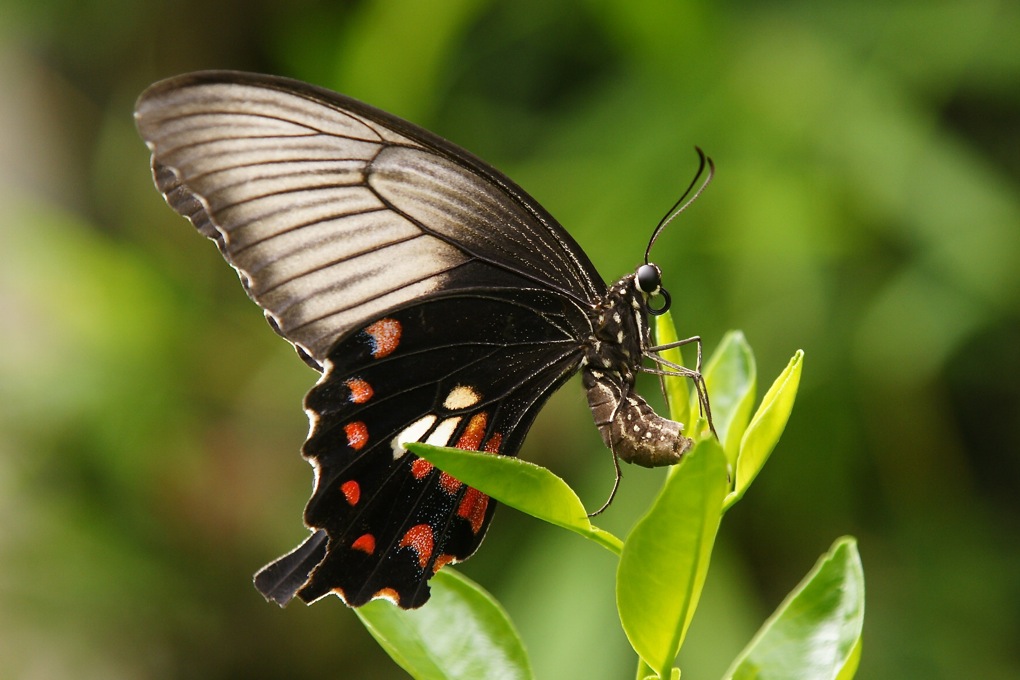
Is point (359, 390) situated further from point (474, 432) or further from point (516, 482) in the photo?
point (516, 482)

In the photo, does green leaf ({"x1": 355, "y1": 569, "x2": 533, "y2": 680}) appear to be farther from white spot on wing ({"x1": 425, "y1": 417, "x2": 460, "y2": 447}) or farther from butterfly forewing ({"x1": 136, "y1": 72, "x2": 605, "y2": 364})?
butterfly forewing ({"x1": 136, "y1": 72, "x2": 605, "y2": 364})

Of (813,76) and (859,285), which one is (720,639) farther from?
(813,76)

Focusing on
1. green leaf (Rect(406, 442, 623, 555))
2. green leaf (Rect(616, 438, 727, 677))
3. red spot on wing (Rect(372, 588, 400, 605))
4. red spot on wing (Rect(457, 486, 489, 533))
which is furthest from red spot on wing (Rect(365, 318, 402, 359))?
green leaf (Rect(616, 438, 727, 677))

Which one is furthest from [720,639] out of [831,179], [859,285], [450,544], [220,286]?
[220,286]

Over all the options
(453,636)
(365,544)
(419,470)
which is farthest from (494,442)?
(453,636)

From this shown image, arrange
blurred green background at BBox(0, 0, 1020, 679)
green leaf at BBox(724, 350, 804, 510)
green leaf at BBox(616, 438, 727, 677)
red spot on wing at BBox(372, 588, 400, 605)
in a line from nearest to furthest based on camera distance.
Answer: green leaf at BBox(616, 438, 727, 677) < green leaf at BBox(724, 350, 804, 510) < red spot on wing at BBox(372, 588, 400, 605) < blurred green background at BBox(0, 0, 1020, 679)

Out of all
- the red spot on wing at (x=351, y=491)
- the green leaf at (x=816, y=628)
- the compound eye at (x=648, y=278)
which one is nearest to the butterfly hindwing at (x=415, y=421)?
the red spot on wing at (x=351, y=491)
